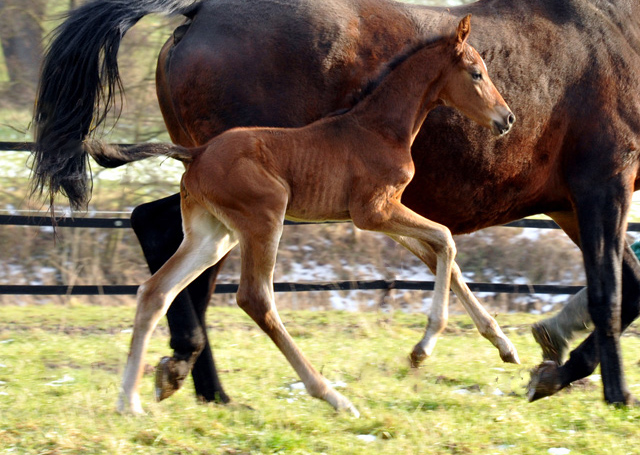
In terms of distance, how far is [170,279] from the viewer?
3893 mm

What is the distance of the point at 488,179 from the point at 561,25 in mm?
928

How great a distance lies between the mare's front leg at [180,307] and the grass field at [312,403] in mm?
141

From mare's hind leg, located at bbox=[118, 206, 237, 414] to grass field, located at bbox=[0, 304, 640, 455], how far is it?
165mm

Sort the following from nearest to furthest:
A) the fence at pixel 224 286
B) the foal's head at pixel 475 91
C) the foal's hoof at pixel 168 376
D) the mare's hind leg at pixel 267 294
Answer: the mare's hind leg at pixel 267 294 < the foal's head at pixel 475 91 < the foal's hoof at pixel 168 376 < the fence at pixel 224 286

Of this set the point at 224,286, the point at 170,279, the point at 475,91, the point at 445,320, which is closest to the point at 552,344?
the point at 445,320

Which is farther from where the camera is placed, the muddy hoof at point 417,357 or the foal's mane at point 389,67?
the foal's mane at point 389,67

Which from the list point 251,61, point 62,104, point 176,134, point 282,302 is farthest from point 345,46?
point 282,302

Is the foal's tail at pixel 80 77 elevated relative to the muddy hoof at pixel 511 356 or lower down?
elevated

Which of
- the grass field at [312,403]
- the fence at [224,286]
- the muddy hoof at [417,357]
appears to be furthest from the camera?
the fence at [224,286]

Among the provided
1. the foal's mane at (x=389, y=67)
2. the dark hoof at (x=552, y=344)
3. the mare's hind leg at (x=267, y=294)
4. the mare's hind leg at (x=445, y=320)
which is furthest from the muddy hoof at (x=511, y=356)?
the foal's mane at (x=389, y=67)

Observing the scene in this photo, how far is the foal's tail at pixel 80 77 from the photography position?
4.29 metres

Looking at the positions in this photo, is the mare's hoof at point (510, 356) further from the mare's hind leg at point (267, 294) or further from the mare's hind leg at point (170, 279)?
the mare's hind leg at point (170, 279)

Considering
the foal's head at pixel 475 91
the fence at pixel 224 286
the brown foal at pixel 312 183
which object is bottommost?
the fence at pixel 224 286

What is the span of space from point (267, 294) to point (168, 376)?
761 mm
